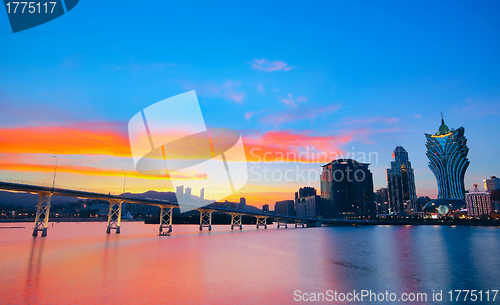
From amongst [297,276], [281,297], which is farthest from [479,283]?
[281,297]

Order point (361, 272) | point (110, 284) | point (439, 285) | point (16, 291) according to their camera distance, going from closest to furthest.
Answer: point (16, 291) < point (110, 284) < point (439, 285) < point (361, 272)

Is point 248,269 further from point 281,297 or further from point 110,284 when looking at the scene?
point 110,284

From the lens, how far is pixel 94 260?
117 ft

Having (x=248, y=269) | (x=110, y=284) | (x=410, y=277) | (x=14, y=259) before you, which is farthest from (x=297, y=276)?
(x=14, y=259)

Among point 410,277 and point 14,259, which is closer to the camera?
point 410,277

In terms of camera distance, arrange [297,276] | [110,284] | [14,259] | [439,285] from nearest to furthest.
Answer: [110,284], [439,285], [297,276], [14,259]

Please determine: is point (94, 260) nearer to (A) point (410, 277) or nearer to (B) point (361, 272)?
(B) point (361, 272)

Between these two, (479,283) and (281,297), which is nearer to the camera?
(281,297)

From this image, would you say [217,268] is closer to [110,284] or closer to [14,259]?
[110,284]

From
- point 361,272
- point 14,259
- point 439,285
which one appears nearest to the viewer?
point 439,285

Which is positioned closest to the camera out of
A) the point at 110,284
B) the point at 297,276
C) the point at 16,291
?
the point at 16,291

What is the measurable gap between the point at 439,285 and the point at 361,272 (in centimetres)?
770

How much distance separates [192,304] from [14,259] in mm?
30650

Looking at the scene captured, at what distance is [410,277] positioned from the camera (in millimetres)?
30484
